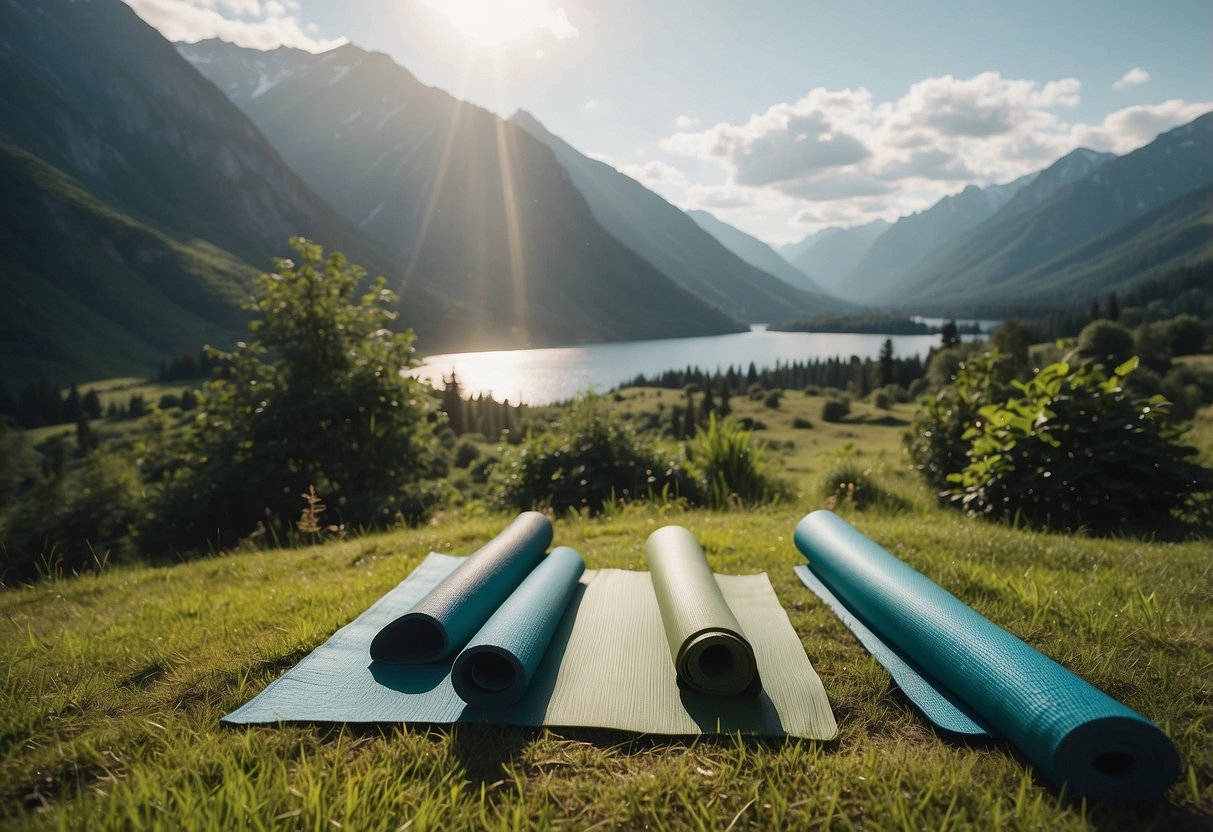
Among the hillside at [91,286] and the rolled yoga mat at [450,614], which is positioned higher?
the hillside at [91,286]

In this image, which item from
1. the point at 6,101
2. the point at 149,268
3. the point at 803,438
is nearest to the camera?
the point at 803,438

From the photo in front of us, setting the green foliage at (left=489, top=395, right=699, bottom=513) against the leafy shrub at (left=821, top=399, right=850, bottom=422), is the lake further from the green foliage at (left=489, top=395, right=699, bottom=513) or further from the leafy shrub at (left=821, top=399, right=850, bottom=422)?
the green foliage at (left=489, top=395, right=699, bottom=513)

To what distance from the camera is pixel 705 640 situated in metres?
2.75

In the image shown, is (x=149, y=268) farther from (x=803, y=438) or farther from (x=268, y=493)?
(x=268, y=493)

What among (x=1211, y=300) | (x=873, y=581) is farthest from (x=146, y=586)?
(x=1211, y=300)

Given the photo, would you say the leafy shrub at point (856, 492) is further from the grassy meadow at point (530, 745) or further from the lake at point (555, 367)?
the lake at point (555, 367)

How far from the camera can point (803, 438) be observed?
61.9m

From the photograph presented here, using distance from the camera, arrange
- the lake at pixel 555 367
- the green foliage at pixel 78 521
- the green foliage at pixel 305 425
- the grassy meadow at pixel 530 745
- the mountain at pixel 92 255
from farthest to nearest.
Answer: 1. the mountain at pixel 92 255
2. the lake at pixel 555 367
3. the green foliage at pixel 305 425
4. the green foliage at pixel 78 521
5. the grassy meadow at pixel 530 745

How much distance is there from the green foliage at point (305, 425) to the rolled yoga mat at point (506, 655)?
5.54 meters

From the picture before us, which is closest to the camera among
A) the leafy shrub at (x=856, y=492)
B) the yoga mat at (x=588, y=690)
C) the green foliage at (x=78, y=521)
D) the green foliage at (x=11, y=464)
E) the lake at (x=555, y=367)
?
the yoga mat at (x=588, y=690)

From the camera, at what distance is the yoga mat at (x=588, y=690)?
261 cm

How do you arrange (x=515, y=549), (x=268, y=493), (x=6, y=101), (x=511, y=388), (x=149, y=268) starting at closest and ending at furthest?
(x=515, y=549) < (x=268, y=493) < (x=511, y=388) < (x=149, y=268) < (x=6, y=101)

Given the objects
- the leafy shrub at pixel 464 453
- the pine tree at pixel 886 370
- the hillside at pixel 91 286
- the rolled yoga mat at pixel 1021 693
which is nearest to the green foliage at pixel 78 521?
the rolled yoga mat at pixel 1021 693

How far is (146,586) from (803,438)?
62147 mm
